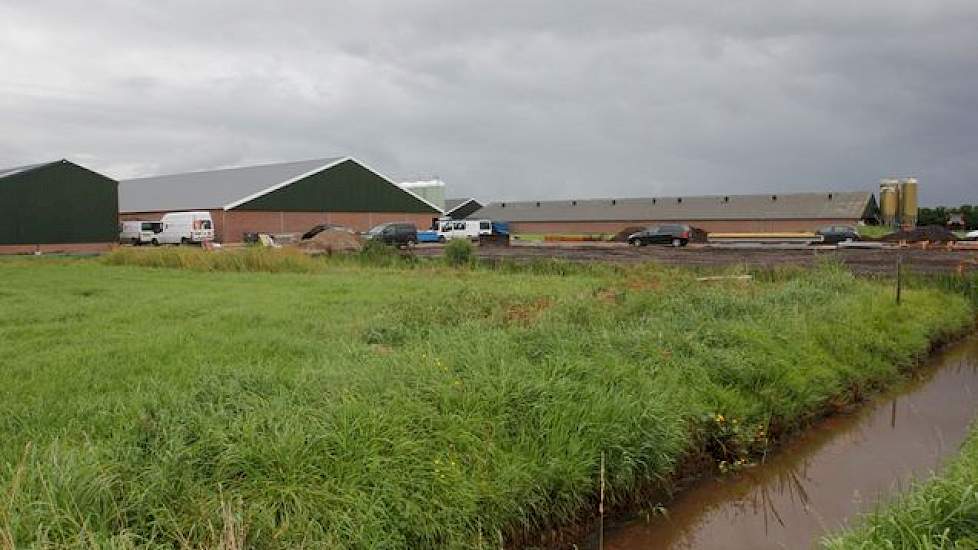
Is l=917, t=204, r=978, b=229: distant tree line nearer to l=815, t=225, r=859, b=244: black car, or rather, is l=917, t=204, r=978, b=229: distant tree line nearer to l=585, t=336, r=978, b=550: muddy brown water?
l=815, t=225, r=859, b=244: black car

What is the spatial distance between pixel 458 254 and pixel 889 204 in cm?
5008

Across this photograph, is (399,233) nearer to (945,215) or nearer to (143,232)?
(143,232)

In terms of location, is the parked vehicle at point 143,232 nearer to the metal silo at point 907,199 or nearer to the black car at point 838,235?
the black car at point 838,235

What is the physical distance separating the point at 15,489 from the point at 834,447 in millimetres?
7406

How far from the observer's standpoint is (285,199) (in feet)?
152

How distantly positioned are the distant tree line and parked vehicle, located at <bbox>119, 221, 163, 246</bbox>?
61.1m

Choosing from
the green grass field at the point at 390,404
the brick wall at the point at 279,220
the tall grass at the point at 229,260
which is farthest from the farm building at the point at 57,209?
the green grass field at the point at 390,404

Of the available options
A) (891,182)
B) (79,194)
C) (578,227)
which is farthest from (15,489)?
(891,182)

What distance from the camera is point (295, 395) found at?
571 centimetres

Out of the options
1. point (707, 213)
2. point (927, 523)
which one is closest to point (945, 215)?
point (707, 213)

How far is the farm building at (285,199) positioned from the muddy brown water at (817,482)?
40.7 meters

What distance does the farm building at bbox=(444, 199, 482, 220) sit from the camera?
78056 millimetres

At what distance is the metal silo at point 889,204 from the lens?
6038 centimetres

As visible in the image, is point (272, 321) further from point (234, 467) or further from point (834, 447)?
point (834, 447)
